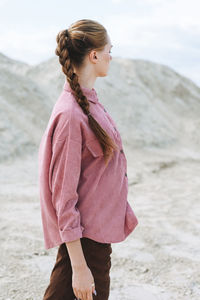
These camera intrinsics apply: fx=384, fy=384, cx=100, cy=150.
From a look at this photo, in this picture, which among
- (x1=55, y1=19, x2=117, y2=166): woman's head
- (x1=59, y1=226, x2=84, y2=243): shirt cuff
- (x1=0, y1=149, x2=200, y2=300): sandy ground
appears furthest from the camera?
(x1=0, y1=149, x2=200, y2=300): sandy ground

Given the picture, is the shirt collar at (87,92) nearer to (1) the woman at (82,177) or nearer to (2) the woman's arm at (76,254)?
(1) the woman at (82,177)

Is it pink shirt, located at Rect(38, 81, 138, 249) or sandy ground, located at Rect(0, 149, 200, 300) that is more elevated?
pink shirt, located at Rect(38, 81, 138, 249)

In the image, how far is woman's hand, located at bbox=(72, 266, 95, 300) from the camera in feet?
5.26

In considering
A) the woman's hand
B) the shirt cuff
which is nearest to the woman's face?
the shirt cuff

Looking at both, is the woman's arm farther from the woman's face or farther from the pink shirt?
the woman's face

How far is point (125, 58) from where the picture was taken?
61.6ft

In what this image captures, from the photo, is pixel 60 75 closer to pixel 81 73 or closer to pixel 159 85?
pixel 159 85

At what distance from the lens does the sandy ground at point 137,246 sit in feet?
11.3

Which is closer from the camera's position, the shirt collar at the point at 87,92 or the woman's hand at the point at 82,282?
the woman's hand at the point at 82,282

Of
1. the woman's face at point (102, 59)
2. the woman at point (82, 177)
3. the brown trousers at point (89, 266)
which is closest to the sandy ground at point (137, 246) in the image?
the brown trousers at point (89, 266)

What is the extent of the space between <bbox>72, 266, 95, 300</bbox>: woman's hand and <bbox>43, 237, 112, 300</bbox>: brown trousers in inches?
3.6

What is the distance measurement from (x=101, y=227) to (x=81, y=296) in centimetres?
30

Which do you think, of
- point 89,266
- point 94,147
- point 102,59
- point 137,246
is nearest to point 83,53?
point 102,59

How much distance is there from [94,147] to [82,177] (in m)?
0.14
